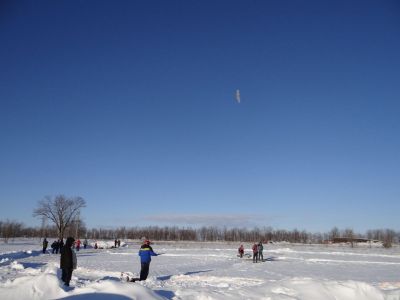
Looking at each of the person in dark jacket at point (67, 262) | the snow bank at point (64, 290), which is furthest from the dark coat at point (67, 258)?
the snow bank at point (64, 290)

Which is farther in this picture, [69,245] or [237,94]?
[237,94]

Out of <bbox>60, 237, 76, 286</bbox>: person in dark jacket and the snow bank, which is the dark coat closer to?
<bbox>60, 237, 76, 286</bbox>: person in dark jacket

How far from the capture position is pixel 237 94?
20.5 meters

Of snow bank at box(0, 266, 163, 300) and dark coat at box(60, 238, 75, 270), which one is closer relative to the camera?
snow bank at box(0, 266, 163, 300)

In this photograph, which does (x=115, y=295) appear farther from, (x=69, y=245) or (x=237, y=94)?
(x=237, y=94)

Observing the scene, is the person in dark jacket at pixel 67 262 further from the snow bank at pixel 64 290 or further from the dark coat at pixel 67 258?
the snow bank at pixel 64 290

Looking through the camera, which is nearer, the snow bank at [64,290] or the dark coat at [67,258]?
the snow bank at [64,290]

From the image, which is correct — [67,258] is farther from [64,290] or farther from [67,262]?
[64,290]

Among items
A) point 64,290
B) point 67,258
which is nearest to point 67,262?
point 67,258

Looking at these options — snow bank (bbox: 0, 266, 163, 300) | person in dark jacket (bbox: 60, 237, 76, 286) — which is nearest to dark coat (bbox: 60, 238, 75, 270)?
person in dark jacket (bbox: 60, 237, 76, 286)

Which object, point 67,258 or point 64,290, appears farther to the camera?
point 67,258

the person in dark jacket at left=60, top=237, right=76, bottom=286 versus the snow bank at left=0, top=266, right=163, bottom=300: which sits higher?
the person in dark jacket at left=60, top=237, right=76, bottom=286

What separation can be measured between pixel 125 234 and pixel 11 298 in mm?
149915

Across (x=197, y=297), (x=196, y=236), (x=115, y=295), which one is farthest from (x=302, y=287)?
(x=196, y=236)
